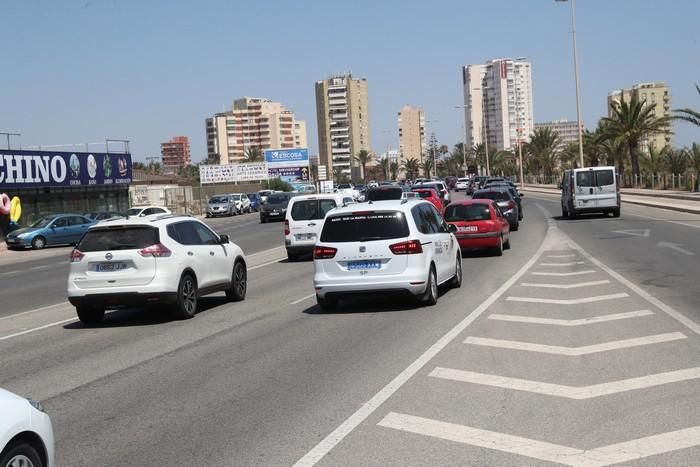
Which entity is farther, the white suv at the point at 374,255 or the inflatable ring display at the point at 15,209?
the inflatable ring display at the point at 15,209

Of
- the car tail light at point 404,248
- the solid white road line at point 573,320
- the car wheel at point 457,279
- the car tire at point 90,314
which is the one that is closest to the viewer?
the solid white road line at point 573,320

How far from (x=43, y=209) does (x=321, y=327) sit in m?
41.5

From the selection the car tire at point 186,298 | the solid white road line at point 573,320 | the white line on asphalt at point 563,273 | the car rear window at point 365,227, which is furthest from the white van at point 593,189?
the car tire at point 186,298

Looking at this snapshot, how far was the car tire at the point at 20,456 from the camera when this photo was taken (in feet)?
14.7

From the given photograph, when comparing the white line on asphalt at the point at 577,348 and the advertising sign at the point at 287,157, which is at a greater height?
the advertising sign at the point at 287,157

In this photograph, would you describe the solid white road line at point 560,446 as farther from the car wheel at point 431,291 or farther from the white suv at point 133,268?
the white suv at point 133,268

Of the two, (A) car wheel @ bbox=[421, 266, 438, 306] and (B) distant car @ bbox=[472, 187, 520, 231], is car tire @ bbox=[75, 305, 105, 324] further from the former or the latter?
(B) distant car @ bbox=[472, 187, 520, 231]

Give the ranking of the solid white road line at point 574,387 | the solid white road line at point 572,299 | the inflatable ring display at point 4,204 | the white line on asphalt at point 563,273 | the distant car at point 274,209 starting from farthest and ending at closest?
the distant car at point 274,209, the inflatable ring display at point 4,204, the white line on asphalt at point 563,273, the solid white road line at point 572,299, the solid white road line at point 574,387

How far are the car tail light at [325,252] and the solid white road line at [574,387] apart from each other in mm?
5506

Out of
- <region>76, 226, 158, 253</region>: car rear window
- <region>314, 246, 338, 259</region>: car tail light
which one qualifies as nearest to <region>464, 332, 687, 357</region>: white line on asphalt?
<region>314, 246, 338, 259</region>: car tail light

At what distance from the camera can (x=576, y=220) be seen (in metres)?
37.7

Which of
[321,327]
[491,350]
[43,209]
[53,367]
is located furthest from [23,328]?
[43,209]

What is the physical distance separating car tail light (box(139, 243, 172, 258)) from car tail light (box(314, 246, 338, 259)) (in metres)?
2.34

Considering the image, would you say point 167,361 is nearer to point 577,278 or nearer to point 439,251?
point 439,251
